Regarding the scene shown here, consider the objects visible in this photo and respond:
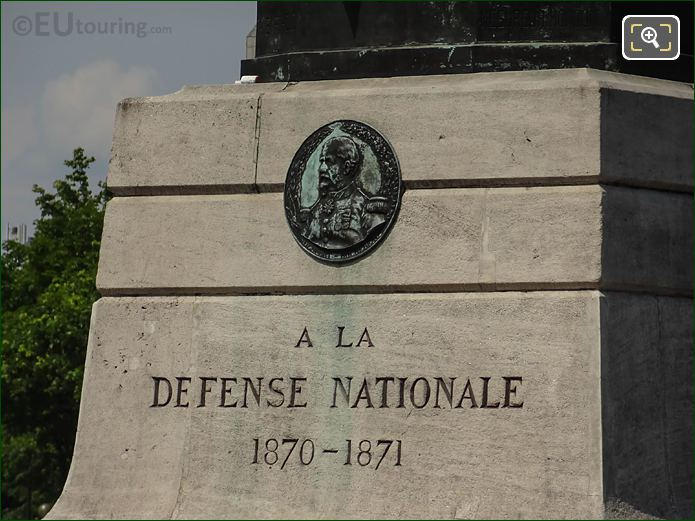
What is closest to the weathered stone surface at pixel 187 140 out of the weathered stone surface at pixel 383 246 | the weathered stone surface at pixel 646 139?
the weathered stone surface at pixel 383 246

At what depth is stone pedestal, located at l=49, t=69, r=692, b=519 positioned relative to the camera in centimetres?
898

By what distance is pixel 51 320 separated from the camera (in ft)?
91.5

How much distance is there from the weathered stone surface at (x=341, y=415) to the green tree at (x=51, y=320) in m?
17.2

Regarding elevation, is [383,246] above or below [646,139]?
below

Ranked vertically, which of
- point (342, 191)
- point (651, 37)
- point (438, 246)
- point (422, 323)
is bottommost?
point (422, 323)

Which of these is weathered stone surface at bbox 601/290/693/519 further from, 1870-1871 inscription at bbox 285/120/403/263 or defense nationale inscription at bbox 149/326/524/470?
1870-1871 inscription at bbox 285/120/403/263

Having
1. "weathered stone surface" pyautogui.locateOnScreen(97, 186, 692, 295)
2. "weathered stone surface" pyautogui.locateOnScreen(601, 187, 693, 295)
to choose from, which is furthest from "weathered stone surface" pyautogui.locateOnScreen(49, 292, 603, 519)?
"weathered stone surface" pyautogui.locateOnScreen(601, 187, 693, 295)

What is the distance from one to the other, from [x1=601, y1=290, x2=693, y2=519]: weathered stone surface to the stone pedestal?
0.04 ft

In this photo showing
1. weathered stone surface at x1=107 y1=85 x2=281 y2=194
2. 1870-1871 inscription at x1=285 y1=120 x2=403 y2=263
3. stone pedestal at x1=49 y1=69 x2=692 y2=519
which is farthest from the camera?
weathered stone surface at x1=107 y1=85 x2=281 y2=194

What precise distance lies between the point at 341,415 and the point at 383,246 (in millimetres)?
1077

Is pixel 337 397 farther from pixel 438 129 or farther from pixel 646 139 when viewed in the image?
pixel 646 139

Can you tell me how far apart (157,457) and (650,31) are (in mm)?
4166

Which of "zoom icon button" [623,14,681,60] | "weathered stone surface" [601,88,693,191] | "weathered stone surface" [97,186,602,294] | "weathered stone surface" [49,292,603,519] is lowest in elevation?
"weathered stone surface" [49,292,603,519]

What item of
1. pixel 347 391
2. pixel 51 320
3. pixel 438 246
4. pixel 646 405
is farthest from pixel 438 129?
pixel 51 320
